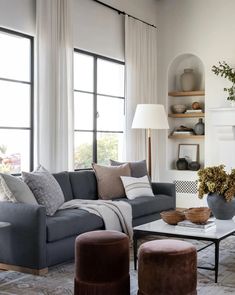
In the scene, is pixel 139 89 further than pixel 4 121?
Yes

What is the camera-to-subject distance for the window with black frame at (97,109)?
702 centimetres

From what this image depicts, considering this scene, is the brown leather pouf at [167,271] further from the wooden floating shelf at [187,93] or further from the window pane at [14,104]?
the wooden floating shelf at [187,93]

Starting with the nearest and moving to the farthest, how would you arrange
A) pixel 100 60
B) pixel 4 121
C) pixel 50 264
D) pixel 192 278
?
pixel 192 278 → pixel 50 264 → pixel 4 121 → pixel 100 60

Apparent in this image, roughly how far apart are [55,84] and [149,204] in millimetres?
1911

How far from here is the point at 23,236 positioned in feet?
14.0

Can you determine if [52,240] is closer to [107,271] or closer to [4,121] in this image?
[107,271]

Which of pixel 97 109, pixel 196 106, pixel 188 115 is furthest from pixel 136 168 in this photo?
pixel 196 106

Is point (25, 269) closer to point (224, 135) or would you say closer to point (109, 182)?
point (109, 182)

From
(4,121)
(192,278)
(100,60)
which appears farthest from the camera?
(100,60)

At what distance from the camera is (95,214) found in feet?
16.3

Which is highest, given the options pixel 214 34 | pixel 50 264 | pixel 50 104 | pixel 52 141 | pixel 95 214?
pixel 214 34

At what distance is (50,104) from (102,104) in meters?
1.54

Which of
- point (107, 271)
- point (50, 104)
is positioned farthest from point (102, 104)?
point (107, 271)

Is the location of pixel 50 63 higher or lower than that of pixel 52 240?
higher
